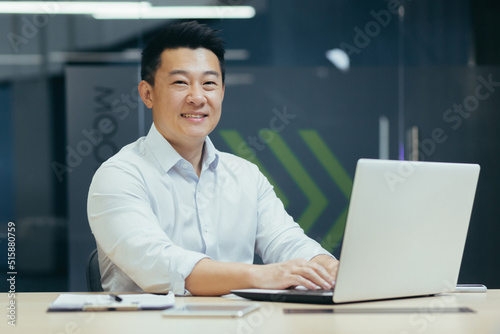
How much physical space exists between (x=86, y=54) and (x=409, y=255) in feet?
10.6

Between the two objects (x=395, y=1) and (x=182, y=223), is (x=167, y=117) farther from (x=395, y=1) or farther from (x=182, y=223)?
(x=395, y=1)

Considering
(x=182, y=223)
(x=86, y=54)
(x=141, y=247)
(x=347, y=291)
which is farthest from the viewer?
(x=86, y=54)

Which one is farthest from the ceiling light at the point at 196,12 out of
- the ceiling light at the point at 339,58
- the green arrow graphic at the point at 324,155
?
the green arrow graphic at the point at 324,155

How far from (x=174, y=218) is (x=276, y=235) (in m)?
0.38

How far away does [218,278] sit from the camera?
1722 millimetres

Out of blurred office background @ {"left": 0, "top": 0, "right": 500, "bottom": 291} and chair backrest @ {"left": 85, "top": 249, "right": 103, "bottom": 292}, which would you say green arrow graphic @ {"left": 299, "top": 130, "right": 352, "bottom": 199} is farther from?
chair backrest @ {"left": 85, "top": 249, "right": 103, "bottom": 292}

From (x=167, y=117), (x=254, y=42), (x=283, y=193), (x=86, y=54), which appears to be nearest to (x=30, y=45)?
(x=86, y=54)

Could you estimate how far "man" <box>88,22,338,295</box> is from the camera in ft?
6.51

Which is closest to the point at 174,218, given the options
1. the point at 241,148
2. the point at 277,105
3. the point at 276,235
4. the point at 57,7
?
the point at 276,235

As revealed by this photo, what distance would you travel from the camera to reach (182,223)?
218 cm

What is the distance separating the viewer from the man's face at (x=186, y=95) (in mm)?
2252

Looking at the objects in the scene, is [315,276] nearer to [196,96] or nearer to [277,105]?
[196,96]

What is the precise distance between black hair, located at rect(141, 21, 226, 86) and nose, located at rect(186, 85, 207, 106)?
0.15 meters

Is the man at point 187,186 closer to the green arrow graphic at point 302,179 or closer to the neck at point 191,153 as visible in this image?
the neck at point 191,153
